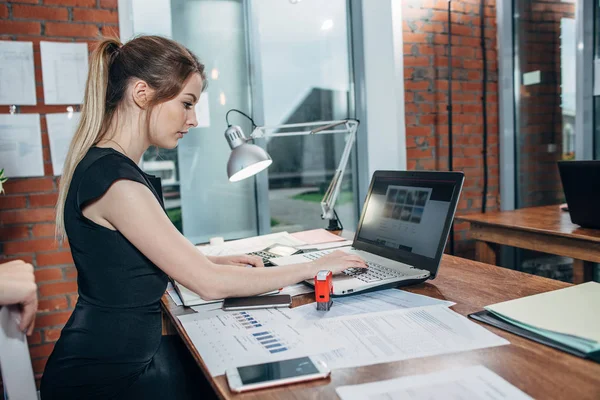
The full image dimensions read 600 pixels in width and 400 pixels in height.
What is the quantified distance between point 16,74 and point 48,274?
3.28ft

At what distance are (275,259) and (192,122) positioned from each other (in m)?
0.55

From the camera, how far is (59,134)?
2.39 m

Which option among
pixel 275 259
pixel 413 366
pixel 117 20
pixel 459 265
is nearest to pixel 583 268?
pixel 459 265

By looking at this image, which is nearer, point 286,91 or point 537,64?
point 286,91

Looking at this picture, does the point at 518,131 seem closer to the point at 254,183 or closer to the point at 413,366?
the point at 254,183

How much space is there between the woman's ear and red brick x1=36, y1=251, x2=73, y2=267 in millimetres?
1567

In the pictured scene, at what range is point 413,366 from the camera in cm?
82

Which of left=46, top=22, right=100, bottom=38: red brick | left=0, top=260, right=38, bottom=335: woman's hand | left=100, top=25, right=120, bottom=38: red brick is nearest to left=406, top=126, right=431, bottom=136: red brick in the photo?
left=100, top=25, right=120, bottom=38: red brick

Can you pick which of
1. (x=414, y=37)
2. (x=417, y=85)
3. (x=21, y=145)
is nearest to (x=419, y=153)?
(x=417, y=85)

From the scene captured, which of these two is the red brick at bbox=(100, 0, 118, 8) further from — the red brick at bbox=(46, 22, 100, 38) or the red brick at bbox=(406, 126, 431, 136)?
the red brick at bbox=(406, 126, 431, 136)

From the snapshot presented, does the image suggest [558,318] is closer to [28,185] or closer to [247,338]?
[247,338]

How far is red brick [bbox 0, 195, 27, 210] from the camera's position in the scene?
7.65 feet

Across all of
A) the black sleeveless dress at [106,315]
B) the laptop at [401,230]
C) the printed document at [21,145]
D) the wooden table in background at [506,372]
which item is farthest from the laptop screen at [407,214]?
the printed document at [21,145]

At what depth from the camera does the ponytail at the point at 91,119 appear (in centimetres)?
116
